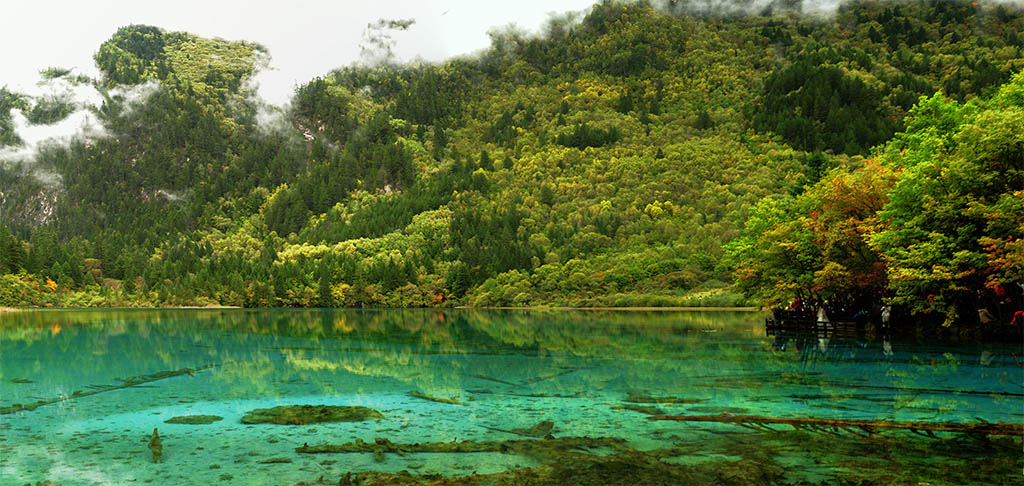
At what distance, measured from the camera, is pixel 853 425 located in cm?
1772

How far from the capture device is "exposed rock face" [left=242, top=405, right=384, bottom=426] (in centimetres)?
1950

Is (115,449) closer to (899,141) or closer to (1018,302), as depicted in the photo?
(1018,302)

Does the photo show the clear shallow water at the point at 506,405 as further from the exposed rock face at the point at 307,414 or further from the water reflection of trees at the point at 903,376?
the exposed rock face at the point at 307,414

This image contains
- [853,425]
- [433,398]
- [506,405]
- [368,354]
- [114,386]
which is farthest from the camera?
[368,354]

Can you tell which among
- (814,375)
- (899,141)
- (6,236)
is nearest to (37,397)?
(814,375)

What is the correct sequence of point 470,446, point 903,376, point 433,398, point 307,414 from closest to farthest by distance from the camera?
point 470,446, point 307,414, point 433,398, point 903,376

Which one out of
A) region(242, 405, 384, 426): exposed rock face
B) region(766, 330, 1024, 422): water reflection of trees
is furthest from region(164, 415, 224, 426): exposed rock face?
region(766, 330, 1024, 422): water reflection of trees

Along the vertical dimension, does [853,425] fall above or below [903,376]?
above

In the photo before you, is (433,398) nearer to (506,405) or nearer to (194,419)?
(506,405)

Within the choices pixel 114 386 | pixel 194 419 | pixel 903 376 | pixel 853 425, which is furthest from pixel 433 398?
pixel 903 376

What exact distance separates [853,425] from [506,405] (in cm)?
940

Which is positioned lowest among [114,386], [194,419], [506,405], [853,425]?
[114,386]

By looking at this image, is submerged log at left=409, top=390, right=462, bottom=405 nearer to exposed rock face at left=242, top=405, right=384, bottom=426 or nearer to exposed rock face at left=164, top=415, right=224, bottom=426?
exposed rock face at left=242, top=405, right=384, bottom=426

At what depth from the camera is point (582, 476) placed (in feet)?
43.7
